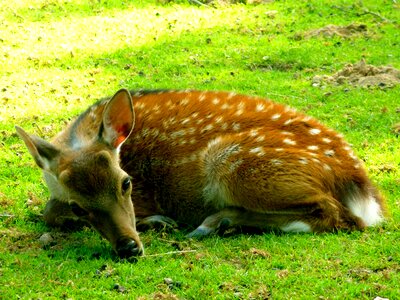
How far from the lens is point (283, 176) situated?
6.09 m

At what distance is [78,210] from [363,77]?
5707mm

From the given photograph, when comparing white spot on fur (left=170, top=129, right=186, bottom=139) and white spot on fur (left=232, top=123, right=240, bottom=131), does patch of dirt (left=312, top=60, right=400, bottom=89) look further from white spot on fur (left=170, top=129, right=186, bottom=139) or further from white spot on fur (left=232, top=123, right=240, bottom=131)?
white spot on fur (left=170, top=129, right=186, bottom=139)

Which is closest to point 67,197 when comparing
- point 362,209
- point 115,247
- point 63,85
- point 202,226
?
point 115,247

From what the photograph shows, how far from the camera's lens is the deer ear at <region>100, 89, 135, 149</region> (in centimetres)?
595

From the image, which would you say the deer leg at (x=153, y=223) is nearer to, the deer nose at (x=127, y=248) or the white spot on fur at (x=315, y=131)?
the deer nose at (x=127, y=248)

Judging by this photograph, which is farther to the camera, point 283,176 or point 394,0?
point 394,0

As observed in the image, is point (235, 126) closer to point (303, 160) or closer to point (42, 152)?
point (303, 160)

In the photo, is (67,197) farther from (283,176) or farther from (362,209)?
(362,209)

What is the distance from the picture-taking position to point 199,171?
6.38 m

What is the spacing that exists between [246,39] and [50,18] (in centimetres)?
321

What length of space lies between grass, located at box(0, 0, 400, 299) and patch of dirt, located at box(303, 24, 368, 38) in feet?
0.54

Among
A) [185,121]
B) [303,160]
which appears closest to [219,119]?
[185,121]

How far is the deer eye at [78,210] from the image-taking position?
5.66m

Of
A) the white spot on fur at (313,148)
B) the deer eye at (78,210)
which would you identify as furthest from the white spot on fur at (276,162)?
the deer eye at (78,210)
